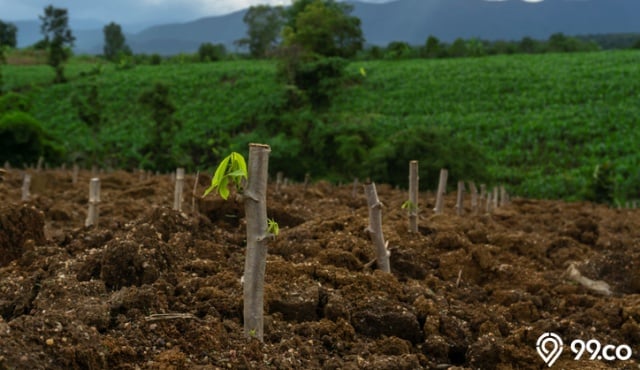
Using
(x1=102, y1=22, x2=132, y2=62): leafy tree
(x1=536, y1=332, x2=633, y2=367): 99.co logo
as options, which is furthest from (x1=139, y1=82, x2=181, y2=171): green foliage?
(x1=102, y1=22, x2=132, y2=62): leafy tree

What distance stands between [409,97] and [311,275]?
39.6 metres

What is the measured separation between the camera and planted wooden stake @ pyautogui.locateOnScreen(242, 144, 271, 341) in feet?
12.5

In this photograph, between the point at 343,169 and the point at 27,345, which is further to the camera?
the point at 343,169

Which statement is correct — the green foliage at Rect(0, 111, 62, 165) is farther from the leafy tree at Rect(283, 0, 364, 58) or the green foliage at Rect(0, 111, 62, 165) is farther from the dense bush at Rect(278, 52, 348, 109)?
the leafy tree at Rect(283, 0, 364, 58)

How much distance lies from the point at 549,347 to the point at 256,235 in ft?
7.53

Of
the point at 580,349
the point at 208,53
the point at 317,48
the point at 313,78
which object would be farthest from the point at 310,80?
the point at 580,349

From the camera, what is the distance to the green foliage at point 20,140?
83.2 feet

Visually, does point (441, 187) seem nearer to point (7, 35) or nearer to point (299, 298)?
point (299, 298)

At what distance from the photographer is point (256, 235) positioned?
3.92 m

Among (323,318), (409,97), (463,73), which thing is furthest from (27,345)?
(463,73)

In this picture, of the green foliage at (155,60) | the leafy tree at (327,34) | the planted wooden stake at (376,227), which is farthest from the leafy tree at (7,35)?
the planted wooden stake at (376,227)

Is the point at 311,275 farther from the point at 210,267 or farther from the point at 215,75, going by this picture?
the point at 215,75

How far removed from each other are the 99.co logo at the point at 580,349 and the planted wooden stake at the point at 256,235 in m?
1.98

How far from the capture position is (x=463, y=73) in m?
48.0
